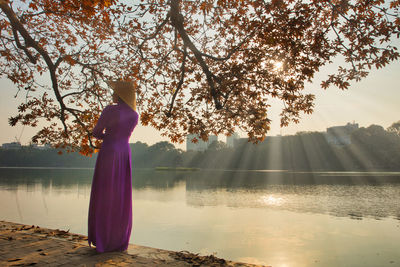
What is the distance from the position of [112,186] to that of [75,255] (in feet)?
3.00

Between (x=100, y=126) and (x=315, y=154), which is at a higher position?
(x=315, y=154)

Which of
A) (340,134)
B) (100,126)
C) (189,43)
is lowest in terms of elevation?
(100,126)

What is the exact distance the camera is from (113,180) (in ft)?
13.8

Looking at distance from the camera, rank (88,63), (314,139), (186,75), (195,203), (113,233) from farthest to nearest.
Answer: (314,139) < (195,203) < (88,63) < (186,75) < (113,233)

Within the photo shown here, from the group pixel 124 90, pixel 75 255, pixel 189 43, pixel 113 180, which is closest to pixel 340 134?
pixel 189 43

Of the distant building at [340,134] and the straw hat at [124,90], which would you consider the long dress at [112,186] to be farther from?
the distant building at [340,134]

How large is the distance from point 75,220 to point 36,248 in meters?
7.60

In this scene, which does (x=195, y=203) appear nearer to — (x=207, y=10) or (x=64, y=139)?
(x=64, y=139)

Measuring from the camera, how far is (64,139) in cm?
948

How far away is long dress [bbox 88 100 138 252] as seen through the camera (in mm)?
4145

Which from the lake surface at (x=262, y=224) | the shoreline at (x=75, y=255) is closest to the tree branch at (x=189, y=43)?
the shoreline at (x=75, y=255)

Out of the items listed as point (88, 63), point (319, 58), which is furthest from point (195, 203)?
point (319, 58)

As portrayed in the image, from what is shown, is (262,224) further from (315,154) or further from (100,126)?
(315,154)

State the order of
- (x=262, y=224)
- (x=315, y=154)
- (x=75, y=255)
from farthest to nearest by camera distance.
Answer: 1. (x=315, y=154)
2. (x=262, y=224)
3. (x=75, y=255)
